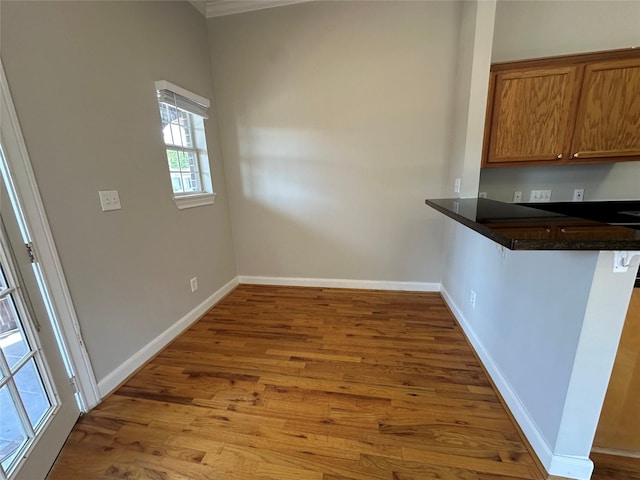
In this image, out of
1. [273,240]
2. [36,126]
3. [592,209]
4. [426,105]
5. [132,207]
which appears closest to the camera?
[36,126]

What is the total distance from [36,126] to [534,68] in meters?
3.10

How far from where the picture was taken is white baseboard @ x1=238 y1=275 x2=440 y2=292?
289cm

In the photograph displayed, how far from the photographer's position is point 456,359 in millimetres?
1852

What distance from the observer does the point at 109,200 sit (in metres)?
1.65

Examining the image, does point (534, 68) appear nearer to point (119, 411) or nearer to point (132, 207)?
point (132, 207)

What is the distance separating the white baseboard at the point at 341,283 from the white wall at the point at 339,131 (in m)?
0.08

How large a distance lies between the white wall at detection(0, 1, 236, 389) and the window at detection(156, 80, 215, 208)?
0.37ft

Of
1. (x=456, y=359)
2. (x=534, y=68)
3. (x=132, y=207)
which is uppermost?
(x=534, y=68)

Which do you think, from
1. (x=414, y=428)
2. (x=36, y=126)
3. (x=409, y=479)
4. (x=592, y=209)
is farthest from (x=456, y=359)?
(x=36, y=126)

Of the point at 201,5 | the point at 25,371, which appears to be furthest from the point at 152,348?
the point at 201,5

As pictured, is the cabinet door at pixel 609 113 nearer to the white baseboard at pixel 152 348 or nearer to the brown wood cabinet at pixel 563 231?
the brown wood cabinet at pixel 563 231

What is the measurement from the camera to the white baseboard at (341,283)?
2889mm

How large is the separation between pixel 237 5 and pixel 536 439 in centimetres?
390

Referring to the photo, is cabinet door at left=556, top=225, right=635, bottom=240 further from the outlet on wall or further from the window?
the window
